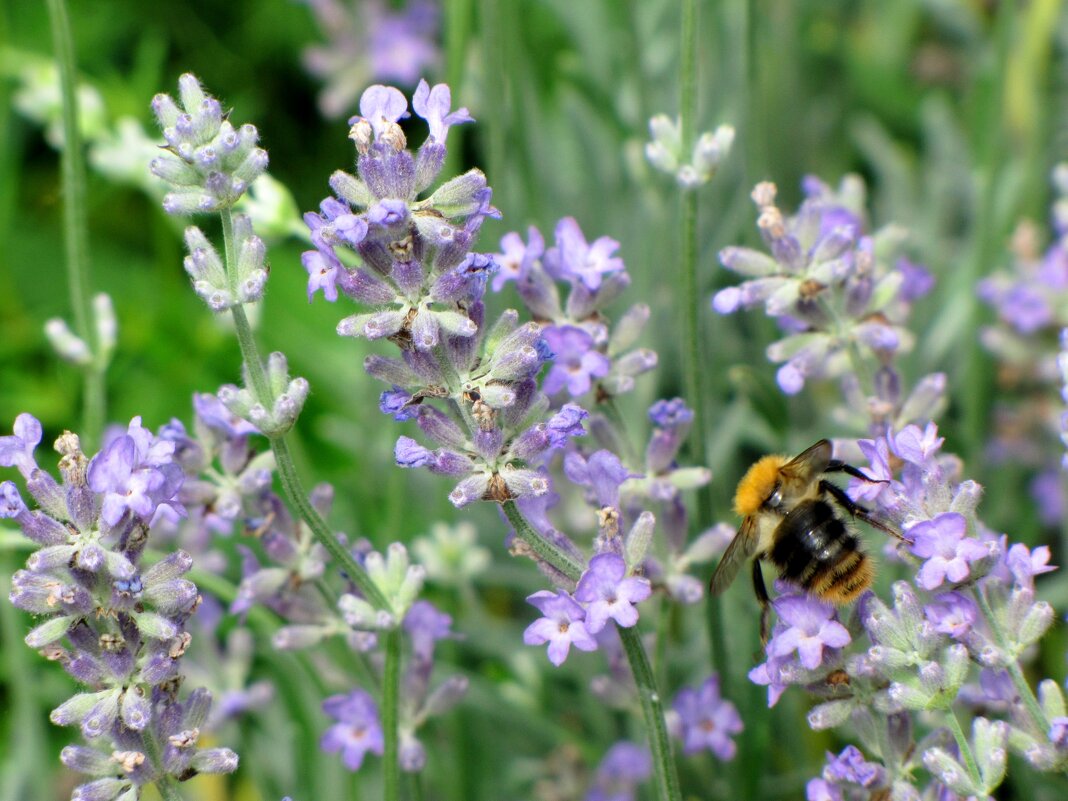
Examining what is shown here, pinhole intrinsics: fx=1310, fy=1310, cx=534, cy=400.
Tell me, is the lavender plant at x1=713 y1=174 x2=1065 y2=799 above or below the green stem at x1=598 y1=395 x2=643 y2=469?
below

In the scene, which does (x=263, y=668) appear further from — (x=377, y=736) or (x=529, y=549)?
(x=529, y=549)

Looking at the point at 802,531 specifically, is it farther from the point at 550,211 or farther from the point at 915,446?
the point at 550,211

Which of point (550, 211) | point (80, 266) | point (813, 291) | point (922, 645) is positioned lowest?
point (922, 645)

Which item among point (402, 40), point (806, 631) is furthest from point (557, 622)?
point (402, 40)

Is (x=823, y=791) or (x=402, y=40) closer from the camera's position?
(x=823, y=791)

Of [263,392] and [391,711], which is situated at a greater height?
[263,392]

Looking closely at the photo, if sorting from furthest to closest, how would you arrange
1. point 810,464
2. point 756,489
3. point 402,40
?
point 402,40, point 756,489, point 810,464

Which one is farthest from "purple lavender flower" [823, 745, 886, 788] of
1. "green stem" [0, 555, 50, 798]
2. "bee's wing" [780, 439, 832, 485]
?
"green stem" [0, 555, 50, 798]

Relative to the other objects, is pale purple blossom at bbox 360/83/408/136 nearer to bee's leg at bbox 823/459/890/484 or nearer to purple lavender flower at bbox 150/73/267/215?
purple lavender flower at bbox 150/73/267/215
